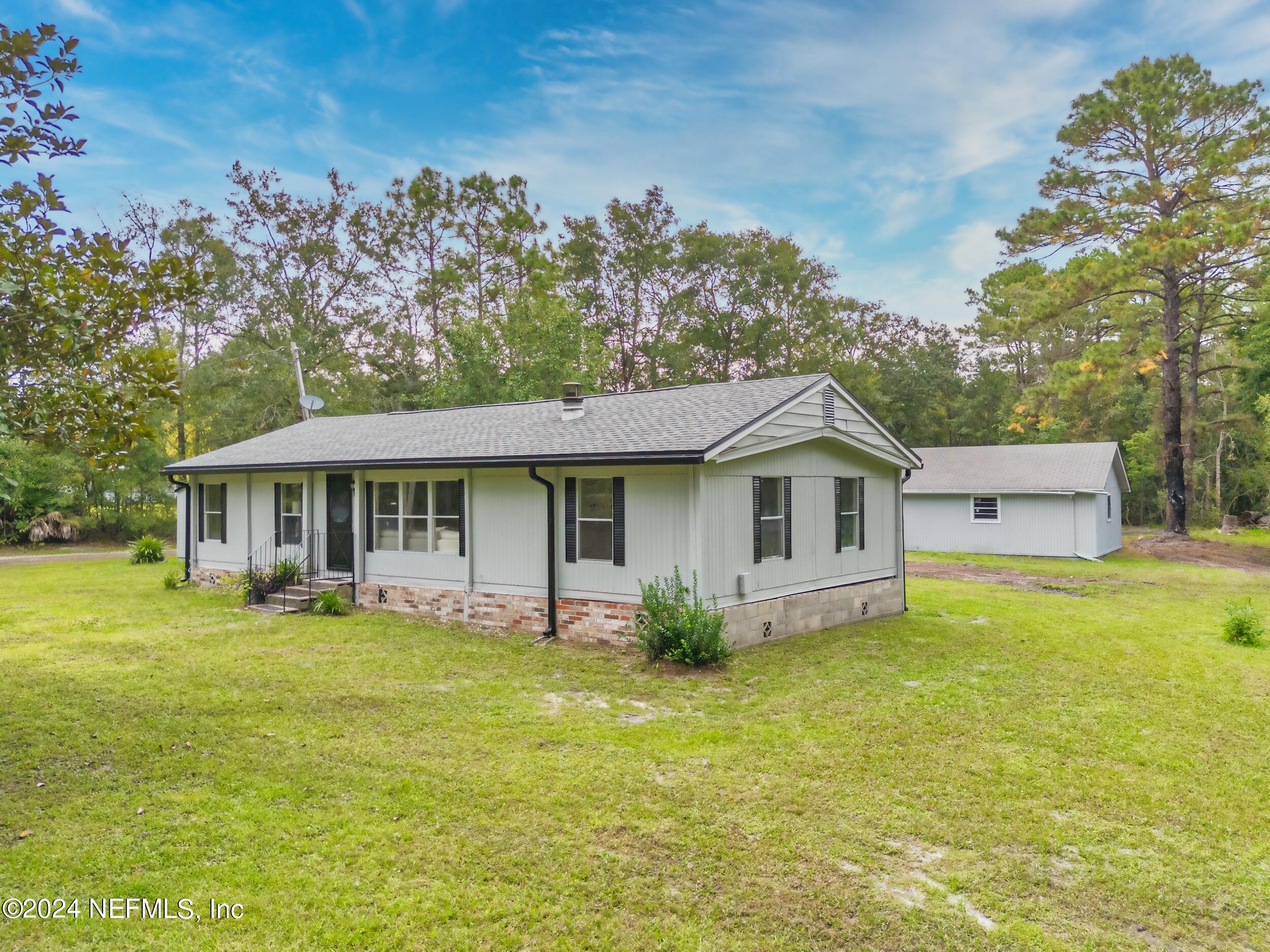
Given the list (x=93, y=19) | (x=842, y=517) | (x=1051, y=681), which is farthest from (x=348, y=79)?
(x=1051, y=681)

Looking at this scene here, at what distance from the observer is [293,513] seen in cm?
1392

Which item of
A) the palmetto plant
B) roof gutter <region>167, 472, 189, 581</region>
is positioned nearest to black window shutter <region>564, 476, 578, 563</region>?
roof gutter <region>167, 472, 189, 581</region>

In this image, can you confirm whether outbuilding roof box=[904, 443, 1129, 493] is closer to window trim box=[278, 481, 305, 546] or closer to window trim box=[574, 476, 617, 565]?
window trim box=[574, 476, 617, 565]

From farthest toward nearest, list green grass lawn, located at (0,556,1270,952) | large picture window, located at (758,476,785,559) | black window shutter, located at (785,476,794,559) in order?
black window shutter, located at (785,476,794,559)
large picture window, located at (758,476,785,559)
green grass lawn, located at (0,556,1270,952)

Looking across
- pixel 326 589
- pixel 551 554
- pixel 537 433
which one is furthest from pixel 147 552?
pixel 551 554

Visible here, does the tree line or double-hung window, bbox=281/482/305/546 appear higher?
the tree line

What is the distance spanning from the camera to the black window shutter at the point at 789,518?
1064cm

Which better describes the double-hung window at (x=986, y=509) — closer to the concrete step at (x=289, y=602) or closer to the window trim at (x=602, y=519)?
the window trim at (x=602, y=519)

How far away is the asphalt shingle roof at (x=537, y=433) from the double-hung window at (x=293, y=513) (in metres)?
0.63

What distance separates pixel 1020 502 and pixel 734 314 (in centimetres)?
1612

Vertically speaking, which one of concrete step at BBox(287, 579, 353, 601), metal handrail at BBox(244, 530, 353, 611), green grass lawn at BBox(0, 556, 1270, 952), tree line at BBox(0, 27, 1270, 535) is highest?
tree line at BBox(0, 27, 1270, 535)

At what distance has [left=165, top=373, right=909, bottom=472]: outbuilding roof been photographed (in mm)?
9555

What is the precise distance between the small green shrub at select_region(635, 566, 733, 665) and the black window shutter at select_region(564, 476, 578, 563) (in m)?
1.44

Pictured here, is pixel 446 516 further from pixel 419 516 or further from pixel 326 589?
pixel 326 589
